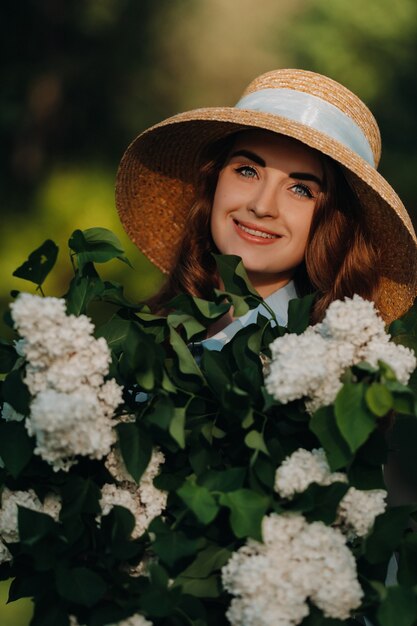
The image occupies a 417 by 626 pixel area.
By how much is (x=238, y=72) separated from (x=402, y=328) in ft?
14.5

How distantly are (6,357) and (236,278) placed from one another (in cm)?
33

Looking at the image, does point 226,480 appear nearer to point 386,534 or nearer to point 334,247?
point 386,534

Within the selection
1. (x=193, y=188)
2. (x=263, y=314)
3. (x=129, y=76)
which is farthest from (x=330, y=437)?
(x=129, y=76)

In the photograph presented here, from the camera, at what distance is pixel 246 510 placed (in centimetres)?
117

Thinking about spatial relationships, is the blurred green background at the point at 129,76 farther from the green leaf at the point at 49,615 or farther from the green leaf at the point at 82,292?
the green leaf at the point at 49,615

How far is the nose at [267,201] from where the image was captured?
189 cm

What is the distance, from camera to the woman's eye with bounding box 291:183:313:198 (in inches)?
76.1

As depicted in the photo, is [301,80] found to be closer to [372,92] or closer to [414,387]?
[414,387]

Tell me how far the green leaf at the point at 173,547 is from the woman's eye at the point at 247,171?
0.94 meters

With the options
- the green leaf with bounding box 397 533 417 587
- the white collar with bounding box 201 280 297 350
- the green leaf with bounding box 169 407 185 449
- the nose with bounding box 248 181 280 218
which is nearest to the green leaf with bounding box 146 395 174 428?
the green leaf with bounding box 169 407 185 449

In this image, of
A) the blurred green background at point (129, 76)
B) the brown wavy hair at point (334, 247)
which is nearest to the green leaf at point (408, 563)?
the brown wavy hair at point (334, 247)

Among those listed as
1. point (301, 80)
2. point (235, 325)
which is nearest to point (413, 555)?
point (235, 325)

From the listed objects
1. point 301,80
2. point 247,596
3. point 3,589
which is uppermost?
point 301,80

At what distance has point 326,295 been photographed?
2.01 metres
